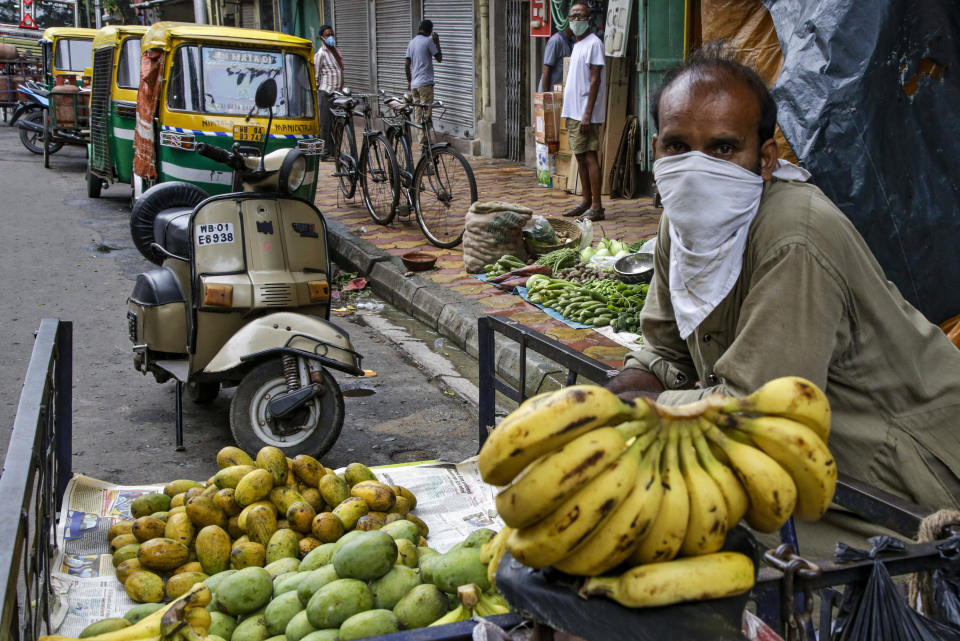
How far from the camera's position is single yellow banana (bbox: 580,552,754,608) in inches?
45.7

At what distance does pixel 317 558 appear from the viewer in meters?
2.41

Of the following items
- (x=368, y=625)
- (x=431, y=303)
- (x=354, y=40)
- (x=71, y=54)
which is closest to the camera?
(x=368, y=625)

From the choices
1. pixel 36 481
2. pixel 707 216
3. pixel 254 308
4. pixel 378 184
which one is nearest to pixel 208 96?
pixel 378 184

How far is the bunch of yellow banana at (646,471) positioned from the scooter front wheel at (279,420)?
9.37ft

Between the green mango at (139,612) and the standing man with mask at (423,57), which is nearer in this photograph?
the green mango at (139,612)

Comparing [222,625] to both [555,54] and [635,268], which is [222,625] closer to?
[635,268]

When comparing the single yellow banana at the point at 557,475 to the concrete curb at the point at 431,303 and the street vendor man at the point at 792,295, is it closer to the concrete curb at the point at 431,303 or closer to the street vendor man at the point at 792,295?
the street vendor man at the point at 792,295

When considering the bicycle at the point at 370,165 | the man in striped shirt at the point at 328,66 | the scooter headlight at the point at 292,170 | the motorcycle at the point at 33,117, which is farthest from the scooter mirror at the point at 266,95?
the motorcycle at the point at 33,117

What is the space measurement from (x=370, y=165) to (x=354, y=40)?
1144 centimetres

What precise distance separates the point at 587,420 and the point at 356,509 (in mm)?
1728

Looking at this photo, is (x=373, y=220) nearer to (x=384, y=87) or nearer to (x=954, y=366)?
(x=954, y=366)

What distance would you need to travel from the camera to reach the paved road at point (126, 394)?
447 centimetres

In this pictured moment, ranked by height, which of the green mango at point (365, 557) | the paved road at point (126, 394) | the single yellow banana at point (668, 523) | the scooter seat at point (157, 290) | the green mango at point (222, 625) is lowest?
the paved road at point (126, 394)

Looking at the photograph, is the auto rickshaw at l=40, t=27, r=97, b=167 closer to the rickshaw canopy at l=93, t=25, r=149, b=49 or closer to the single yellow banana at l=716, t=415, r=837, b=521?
the rickshaw canopy at l=93, t=25, r=149, b=49
